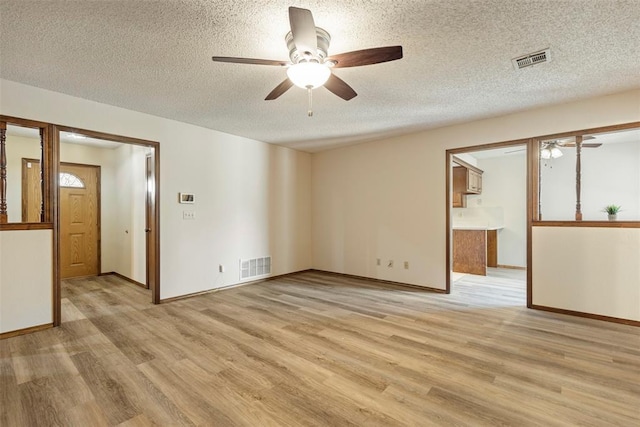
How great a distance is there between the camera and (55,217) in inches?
124

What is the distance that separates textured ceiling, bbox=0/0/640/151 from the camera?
1.90m

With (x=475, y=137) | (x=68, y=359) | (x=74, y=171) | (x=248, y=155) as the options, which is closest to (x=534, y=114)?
(x=475, y=137)

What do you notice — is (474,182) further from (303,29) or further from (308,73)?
(303,29)

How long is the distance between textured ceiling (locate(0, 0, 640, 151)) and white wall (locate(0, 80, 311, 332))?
244 millimetres

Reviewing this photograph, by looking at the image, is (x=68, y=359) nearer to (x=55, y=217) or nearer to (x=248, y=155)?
(x=55, y=217)

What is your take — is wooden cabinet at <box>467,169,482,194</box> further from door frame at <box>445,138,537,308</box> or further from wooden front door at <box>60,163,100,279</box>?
wooden front door at <box>60,163,100,279</box>

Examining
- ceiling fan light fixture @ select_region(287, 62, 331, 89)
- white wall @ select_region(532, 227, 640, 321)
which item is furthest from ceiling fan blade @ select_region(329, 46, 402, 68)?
white wall @ select_region(532, 227, 640, 321)

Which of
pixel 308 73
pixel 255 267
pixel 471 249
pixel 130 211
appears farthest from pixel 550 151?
pixel 130 211

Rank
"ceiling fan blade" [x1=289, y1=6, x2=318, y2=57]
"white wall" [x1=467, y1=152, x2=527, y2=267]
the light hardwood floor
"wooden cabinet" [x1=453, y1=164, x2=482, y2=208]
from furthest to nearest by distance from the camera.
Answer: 1. "white wall" [x1=467, y1=152, x2=527, y2=267]
2. "wooden cabinet" [x1=453, y1=164, x2=482, y2=208]
3. the light hardwood floor
4. "ceiling fan blade" [x1=289, y1=6, x2=318, y2=57]

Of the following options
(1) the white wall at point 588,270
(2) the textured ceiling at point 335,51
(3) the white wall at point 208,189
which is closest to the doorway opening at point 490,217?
(1) the white wall at point 588,270

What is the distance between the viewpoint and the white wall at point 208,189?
3296 mm

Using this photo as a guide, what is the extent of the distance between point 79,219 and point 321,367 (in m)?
5.58

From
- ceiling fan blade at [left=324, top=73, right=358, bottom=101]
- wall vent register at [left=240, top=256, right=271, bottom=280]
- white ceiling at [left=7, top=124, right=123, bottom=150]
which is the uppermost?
white ceiling at [left=7, top=124, right=123, bottom=150]

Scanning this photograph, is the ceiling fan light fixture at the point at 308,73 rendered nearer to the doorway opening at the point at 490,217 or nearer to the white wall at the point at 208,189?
the white wall at the point at 208,189
